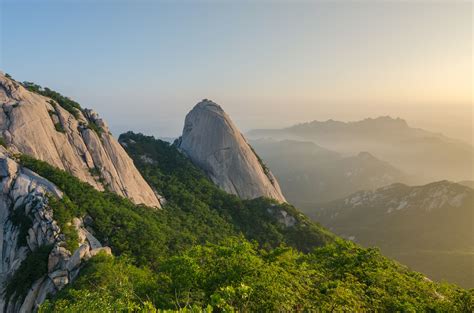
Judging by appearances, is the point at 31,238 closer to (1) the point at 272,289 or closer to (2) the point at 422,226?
(1) the point at 272,289

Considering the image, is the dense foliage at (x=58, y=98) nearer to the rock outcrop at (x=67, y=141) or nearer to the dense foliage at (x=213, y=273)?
the rock outcrop at (x=67, y=141)

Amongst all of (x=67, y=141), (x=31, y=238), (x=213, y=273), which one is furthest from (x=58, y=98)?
(x=213, y=273)

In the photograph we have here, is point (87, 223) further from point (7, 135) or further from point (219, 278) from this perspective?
point (219, 278)

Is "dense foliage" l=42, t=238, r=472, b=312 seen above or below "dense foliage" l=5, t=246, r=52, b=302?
above

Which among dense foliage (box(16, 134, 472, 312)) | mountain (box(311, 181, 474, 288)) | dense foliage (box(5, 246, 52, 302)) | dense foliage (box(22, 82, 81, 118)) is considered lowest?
mountain (box(311, 181, 474, 288))

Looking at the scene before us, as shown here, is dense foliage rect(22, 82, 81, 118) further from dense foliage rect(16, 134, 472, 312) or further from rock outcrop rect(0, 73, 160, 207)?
dense foliage rect(16, 134, 472, 312)

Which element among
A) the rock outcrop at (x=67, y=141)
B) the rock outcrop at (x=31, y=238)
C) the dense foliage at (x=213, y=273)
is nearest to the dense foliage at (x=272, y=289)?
the dense foliage at (x=213, y=273)

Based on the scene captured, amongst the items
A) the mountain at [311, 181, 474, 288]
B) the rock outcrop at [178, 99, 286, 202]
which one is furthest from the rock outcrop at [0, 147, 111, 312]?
the mountain at [311, 181, 474, 288]
